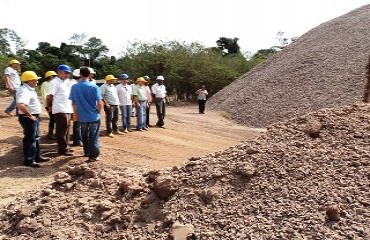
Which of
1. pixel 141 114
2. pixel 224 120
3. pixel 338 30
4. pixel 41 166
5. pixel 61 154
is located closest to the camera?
pixel 41 166

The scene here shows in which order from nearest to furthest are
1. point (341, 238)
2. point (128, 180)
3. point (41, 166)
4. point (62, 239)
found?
1. point (341, 238)
2. point (62, 239)
3. point (128, 180)
4. point (41, 166)

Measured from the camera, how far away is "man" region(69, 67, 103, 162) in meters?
6.34

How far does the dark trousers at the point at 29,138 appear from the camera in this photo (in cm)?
615

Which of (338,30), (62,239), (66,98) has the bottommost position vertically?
(62,239)

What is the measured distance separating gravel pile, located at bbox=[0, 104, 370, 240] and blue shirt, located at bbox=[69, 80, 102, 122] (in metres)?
1.68

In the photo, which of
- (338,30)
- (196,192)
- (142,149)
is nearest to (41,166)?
(142,149)

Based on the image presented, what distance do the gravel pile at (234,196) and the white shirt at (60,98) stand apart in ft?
7.03

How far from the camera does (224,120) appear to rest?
17.4m

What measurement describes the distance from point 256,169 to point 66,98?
3768mm

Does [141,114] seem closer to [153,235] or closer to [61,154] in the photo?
[61,154]

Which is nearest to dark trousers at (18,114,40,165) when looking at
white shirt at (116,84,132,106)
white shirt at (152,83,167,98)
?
white shirt at (116,84,132,106)

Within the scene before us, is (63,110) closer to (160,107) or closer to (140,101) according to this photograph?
(140,101)

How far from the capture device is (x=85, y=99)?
20.8ft

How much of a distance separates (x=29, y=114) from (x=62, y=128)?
797mm
